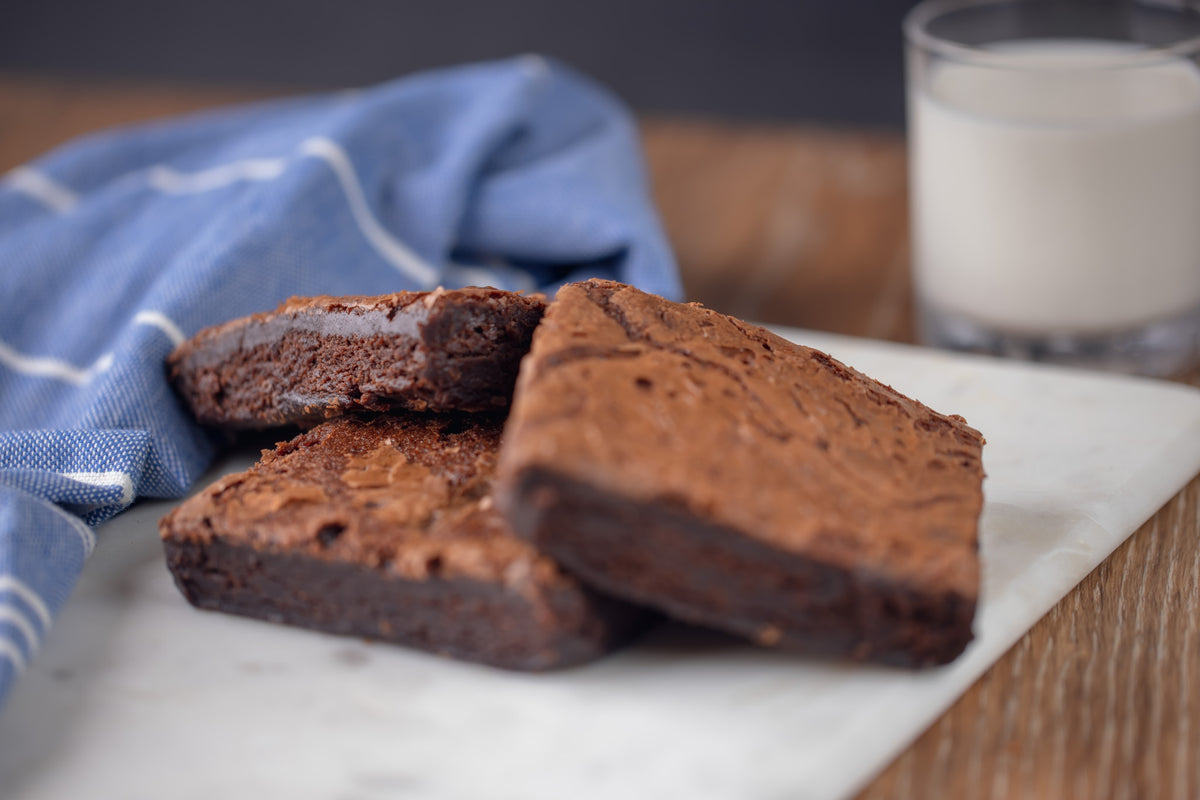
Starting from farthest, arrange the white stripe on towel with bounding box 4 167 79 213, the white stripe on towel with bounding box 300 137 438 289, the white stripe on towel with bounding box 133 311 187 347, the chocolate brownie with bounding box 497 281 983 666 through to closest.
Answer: the white stripe on towel with bounding box 4 167 79 213, the white stripe on towel with bounding box 300 137 438 289, the white stripe on towel with bounding box 133 311 187 347, the chocolate brownie with bounding box 497 281 983 666

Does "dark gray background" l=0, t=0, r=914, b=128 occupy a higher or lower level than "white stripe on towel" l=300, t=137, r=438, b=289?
lower

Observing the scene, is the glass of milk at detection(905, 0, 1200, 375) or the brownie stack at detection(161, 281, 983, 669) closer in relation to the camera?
the brownie stack at detection(161, 281, 983, 669)

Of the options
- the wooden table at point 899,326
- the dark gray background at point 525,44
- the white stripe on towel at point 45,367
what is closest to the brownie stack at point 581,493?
the wooden table at point 899,326

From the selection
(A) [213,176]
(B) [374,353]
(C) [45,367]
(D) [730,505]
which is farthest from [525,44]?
(D) [730,505]

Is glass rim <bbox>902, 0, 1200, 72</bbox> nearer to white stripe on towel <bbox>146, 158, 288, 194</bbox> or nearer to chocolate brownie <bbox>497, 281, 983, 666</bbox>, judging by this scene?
chocolate brownie <bbox>497, 281, 983, 666</bbox>

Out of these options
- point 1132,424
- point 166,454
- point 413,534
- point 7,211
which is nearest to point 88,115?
point 7,211

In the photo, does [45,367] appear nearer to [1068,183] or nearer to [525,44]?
[1068,183]

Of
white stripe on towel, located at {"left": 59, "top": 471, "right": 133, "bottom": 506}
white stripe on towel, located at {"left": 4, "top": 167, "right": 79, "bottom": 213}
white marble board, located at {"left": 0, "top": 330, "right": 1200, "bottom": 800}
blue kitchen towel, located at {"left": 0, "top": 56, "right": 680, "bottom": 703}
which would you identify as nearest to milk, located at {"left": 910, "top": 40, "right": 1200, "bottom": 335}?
blue kitchen towel, located at {"left": 0, "top": 56, "right": 680, "bottom": 703}
